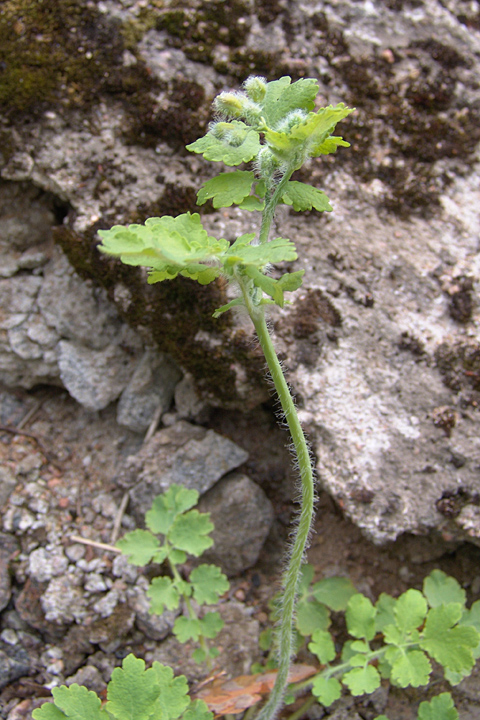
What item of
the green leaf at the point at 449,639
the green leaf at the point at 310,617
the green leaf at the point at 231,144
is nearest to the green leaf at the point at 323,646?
the green leaf at the point at 310,617

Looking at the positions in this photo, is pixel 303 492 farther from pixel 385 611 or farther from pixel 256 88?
pixel 256 88

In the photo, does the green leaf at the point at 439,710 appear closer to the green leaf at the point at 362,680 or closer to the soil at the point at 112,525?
the green leaf at the point at 362,680

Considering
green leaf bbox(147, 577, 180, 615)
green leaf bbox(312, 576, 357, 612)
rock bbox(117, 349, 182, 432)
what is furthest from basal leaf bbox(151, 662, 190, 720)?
rock bbox(117, 349, 182, 432)

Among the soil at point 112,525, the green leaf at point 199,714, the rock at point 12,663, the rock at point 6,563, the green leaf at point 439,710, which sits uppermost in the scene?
the green leaf at point 439,710

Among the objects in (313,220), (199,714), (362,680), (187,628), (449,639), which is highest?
(313,220)

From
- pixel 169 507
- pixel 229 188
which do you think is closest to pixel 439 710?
pixel 169 507

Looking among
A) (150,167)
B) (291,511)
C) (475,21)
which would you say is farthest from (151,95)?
(291,511)
